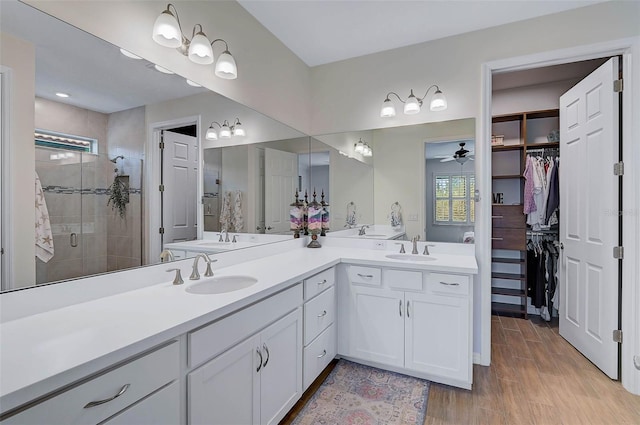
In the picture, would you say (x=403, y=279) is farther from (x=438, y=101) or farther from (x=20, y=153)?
(x=20, y=153)

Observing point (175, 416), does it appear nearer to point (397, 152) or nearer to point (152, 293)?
point (152, 293)

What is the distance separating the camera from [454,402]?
1921mm

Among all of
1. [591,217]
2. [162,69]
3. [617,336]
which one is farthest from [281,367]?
[591,217]

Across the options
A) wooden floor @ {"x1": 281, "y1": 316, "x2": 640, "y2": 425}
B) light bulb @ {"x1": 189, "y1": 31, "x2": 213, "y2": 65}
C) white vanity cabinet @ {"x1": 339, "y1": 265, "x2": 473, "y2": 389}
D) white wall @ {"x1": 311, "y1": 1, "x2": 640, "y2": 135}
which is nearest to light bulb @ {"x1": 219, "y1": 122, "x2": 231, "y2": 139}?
light bulb @ {"x1": 189, "y1": 31, "x2": 213, "y2": 65}

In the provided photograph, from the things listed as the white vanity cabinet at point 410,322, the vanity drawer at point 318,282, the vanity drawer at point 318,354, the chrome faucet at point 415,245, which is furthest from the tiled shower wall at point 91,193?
the chrome faucet at point 415,245

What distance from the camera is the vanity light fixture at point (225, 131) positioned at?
1963mm

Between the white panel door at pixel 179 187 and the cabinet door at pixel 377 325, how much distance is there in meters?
1.27

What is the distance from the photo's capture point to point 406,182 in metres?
2.76

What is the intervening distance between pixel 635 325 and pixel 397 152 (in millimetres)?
2089

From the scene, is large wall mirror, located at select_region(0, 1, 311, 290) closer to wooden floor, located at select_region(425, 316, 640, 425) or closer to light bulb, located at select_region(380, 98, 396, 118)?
light bulb, located at select_region(380, 98, 396, 118)

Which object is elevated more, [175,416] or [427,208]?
[427,208]

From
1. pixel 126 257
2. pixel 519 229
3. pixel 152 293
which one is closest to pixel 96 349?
pixel 152 293

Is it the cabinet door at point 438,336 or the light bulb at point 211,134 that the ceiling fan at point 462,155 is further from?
the light bulb at point 211,134

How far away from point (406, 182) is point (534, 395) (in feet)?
5.89
